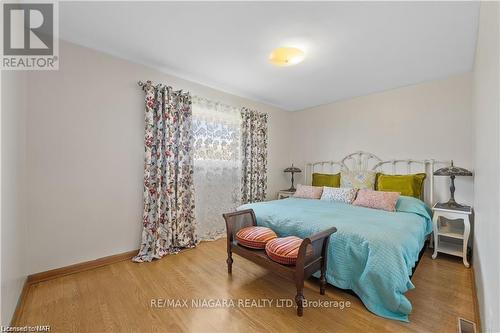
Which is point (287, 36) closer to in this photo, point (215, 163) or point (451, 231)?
point (215, 163)

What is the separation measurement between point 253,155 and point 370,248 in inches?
101

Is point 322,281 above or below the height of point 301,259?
below

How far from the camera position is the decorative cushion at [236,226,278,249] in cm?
203

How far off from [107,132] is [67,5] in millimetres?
1165

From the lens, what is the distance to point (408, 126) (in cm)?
321

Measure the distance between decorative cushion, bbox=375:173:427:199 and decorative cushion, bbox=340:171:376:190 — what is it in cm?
18

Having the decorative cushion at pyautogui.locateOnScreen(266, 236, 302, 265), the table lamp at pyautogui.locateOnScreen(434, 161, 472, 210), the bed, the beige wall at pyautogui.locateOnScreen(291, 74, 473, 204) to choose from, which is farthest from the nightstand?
the decorative cushion at pyautogui.locateOnScreen(266, 236, 302, 265)

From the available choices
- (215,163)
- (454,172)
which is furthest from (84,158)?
(454,172)

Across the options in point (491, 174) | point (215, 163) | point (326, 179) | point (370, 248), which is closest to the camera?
point (491, 174)

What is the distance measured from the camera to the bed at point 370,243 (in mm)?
1576

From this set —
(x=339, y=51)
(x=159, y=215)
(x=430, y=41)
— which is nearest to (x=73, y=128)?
(x=159, y=215)

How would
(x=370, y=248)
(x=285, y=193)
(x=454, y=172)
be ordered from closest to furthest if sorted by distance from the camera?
(x=370, y=248), (x=454, y=172), (x=285, y=193)

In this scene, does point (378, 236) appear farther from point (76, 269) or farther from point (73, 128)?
point (73, 128)

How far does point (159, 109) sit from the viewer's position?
8.87 feet
